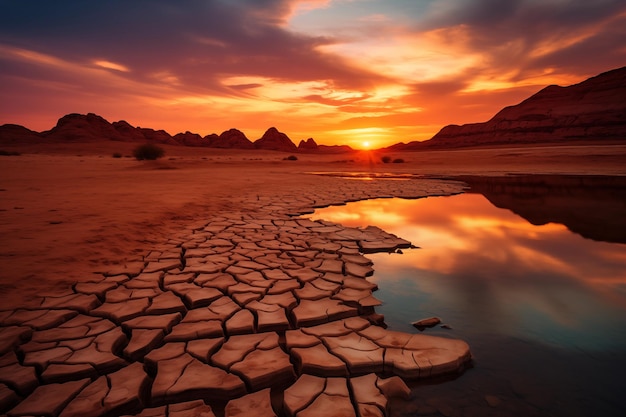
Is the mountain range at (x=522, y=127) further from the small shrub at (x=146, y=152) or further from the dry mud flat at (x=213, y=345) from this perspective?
the dry mud flat at (x=213, y=345)

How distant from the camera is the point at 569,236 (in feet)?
15.8

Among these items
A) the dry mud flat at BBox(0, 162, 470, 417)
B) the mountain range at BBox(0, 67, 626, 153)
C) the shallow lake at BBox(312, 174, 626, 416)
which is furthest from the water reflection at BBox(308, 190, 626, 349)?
the mountain range at BBox(0, 67, 626, 153)

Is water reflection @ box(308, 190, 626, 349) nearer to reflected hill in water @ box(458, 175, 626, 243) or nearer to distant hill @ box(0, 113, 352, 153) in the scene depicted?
reflected hill in water @ box(458, 175, 626, 243)

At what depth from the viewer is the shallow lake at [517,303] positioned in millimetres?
1661

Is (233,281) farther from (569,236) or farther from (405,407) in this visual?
(569,236)

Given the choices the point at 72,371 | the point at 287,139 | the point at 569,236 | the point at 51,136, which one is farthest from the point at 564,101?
the point at 51,136

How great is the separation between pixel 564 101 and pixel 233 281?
11153 cm

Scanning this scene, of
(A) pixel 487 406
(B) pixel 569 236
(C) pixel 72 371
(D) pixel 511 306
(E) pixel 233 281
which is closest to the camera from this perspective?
(A) pixel 487 406

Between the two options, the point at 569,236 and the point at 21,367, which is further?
the point at 569,236

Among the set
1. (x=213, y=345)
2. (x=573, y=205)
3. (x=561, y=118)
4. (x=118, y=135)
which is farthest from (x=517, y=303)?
(x=118, y=135)

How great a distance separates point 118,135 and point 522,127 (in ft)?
341

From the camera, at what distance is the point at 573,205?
23.5 ft

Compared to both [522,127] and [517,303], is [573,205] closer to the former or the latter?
[517,303]

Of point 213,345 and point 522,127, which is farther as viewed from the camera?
point 522,127
